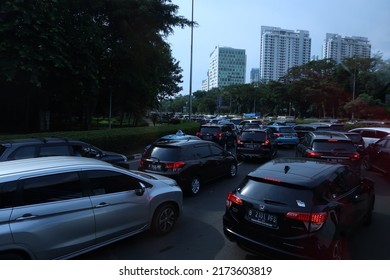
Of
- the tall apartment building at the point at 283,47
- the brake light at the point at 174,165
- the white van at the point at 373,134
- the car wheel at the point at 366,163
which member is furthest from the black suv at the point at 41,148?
the tall apartment building at the point at 283,47

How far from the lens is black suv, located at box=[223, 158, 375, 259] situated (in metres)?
3.84

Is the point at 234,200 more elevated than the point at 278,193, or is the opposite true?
the point at 278,193

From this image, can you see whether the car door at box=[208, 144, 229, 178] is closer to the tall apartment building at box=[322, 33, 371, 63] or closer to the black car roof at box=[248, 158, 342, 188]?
the black car roof at box=[248, 158, 342, 188]

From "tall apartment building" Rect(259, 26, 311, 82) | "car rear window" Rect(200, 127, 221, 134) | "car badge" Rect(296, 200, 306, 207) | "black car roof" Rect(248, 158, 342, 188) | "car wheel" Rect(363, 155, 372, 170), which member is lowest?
"car wheel" Rect(363, 155, 372, 170)

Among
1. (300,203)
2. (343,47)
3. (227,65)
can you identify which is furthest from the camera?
→ (227,65)

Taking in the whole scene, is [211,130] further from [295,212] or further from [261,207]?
[295,212]

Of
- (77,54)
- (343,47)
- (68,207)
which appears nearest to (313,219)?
(68,207)

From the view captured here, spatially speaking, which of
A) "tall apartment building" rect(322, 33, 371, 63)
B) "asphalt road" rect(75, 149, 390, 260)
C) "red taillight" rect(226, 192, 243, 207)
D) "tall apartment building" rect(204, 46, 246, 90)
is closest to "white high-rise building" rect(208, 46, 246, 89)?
"tall apartment building" rect(204, 46, 246, 90)

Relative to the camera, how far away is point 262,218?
4.16m

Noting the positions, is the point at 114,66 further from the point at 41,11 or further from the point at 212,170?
the point at 212,170

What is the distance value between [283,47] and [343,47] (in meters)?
29.8

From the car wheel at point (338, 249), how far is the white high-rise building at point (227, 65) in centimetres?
12103

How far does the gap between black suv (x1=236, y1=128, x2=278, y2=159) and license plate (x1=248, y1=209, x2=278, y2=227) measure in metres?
9.17

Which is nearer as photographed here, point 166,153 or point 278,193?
point 278,193
